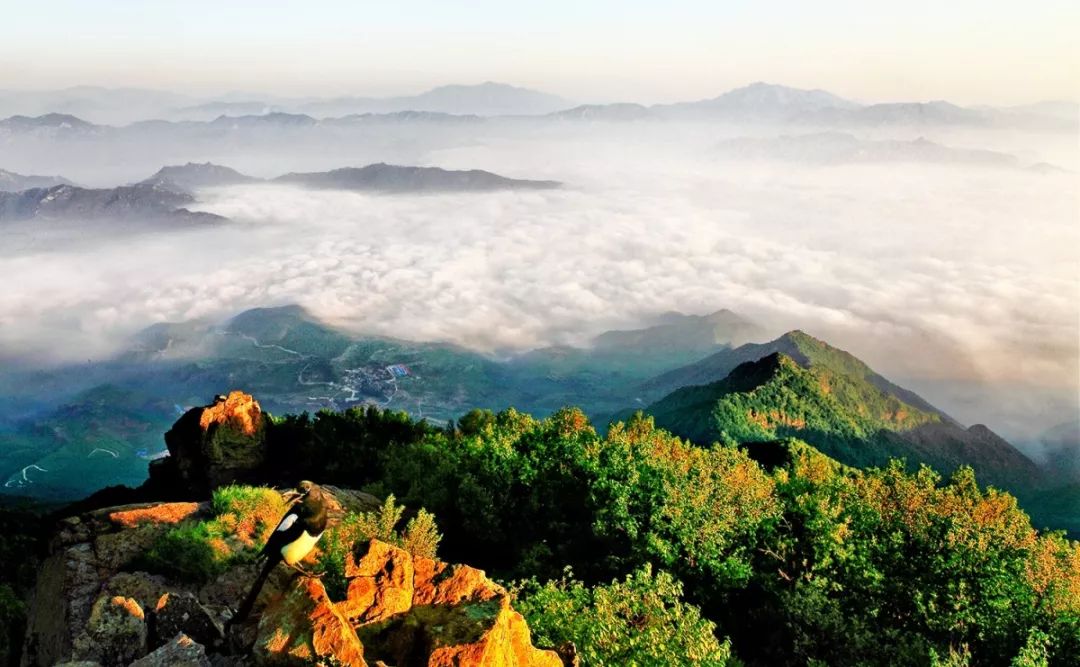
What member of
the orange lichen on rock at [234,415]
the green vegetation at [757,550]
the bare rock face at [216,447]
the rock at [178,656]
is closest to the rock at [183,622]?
the rock at [178,656]

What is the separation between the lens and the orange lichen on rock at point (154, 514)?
90.5ft

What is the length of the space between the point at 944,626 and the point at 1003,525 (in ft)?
21.8

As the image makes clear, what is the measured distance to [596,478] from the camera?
39.9m

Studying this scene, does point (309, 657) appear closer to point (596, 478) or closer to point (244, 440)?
point (596, 478)

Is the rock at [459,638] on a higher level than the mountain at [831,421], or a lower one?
higher

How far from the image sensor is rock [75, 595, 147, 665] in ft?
58.0

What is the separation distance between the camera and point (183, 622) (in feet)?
59.4

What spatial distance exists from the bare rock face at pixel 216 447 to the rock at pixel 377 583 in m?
46.3

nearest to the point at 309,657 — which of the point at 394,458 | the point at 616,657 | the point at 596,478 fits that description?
the point at 616,657

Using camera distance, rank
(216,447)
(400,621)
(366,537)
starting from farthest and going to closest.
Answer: (216,447)
(366,537)
(400,621)

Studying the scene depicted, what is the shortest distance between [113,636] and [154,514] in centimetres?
1137

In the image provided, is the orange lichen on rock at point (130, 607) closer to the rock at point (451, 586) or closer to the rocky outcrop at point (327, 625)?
the rocky outcrop at point (327, 625)

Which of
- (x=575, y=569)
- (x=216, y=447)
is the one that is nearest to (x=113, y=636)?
(x=575, y=569)

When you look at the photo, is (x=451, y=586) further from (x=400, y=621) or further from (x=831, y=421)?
(x=831, y=421)
